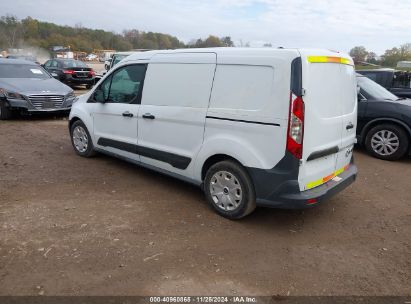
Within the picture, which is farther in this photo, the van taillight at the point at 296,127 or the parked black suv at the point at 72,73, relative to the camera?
the parked black suv at the point at 72,73

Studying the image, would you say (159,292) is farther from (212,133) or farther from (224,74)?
(224,74)

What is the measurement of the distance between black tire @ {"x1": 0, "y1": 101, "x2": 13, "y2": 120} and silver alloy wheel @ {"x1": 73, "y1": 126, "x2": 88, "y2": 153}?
4.25 m

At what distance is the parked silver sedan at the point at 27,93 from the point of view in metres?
9.51

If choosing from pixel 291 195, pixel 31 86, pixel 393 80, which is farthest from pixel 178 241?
pixel 393 80

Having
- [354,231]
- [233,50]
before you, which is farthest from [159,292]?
[233,50]

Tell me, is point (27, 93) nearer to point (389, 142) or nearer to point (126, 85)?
point (126, 85)

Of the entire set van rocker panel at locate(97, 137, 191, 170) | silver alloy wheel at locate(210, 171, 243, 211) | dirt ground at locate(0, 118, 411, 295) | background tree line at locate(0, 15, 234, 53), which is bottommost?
dirt ground at locate(0, 118, 411, 295)

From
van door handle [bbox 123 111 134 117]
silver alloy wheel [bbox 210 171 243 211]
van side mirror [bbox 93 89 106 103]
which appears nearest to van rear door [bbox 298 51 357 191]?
silver alloy wheel [bbox 210 171 243 211]

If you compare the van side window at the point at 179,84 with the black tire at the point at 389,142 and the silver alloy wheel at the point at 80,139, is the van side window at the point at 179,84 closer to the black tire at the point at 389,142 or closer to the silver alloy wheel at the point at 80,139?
the silver alloy wheel at the point at 80,139

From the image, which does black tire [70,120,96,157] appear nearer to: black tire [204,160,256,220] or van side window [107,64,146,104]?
van side window [107,64,146,104]

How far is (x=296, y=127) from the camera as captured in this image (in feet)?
11.5

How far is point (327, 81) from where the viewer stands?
3.82 metres

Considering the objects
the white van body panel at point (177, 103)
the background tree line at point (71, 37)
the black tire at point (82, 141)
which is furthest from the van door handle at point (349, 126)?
the background tree line at point (71, 37)

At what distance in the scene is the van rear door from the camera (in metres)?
3.59
